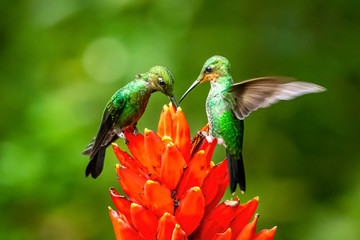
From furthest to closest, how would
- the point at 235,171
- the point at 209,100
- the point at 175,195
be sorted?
1. the point at 209,100
2. the point at 235,171
3. the point at 175,195

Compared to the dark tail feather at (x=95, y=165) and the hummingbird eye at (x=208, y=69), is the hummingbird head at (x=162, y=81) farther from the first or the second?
the dark tail feather at (x=95, y=165)

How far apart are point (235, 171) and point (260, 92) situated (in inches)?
14.3

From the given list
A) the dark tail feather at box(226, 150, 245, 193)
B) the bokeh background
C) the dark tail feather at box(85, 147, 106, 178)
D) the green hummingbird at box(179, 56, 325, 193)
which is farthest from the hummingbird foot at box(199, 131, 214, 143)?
the bokeh background

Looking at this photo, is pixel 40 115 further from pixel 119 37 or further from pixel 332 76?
pixel 332 76

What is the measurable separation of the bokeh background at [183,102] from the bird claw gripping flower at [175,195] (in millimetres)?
2216

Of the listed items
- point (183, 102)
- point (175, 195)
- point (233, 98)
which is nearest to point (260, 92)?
point (233, 98)

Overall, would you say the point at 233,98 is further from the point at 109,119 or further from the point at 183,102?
the point at 183,102

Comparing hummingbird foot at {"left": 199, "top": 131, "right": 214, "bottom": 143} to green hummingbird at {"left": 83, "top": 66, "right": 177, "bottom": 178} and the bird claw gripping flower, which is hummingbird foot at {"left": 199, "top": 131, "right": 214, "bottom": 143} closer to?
the bird claw gripping flower

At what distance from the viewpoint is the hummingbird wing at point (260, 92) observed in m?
2.03

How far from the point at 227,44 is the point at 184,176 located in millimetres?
2861

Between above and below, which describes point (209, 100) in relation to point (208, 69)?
below

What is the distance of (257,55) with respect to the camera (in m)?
4.71

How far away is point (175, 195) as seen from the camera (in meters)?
1.96

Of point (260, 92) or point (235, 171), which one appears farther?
point (235, 171)
